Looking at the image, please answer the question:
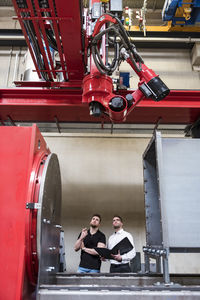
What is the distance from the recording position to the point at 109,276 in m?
2.70

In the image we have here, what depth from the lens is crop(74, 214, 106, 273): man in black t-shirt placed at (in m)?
3.12

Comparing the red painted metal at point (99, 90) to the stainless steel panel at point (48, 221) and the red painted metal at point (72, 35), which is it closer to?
the red painted metal at point (72, 35)

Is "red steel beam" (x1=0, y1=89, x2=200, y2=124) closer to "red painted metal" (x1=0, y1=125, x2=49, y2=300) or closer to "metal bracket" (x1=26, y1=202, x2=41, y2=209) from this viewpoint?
"red painted metal" (x1=0, y1=125, x2=49, y2=300)

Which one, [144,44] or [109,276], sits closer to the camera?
[109,276]

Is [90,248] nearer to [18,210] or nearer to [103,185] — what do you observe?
[18,210]

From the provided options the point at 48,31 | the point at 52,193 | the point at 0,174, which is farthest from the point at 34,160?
the point at 48,31

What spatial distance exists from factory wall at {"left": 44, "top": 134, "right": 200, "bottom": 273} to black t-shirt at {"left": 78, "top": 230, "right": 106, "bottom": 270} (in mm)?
1533

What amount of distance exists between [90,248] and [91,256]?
0.37 feet

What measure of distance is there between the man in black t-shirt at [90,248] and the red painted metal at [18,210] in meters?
1.13

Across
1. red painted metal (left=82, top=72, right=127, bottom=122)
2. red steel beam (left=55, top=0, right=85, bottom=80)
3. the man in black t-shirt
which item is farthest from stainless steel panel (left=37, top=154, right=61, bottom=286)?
red steel beam (left=55, top=0, right=85, bottom=80)

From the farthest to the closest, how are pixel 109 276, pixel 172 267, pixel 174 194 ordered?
pixel 172 267 < pixel 109 276 < pixel 174 194

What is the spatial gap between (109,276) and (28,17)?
2.59 m

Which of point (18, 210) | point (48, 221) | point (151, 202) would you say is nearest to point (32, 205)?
point (18, 210)

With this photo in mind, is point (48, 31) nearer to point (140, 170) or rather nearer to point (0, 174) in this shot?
point (0, 174)
